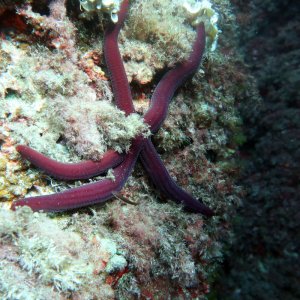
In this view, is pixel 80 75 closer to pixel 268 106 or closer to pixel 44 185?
pixel 44 185

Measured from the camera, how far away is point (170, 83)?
482 cm

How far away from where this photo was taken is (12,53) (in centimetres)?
403

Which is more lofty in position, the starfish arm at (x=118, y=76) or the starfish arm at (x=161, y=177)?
the starfish arm at (x=118, y=76)

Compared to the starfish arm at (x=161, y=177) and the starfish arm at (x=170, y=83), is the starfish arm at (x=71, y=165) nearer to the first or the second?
the starfish arm at (x=161, y=177)

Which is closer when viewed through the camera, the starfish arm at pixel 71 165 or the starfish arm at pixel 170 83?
the starfish arm at pixel 71 165

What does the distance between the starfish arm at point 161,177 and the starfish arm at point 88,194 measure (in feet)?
0.64

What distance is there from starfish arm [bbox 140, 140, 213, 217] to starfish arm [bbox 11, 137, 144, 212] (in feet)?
0.64

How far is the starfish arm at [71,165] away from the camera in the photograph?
345 cm

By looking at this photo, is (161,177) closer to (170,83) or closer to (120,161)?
(120,161)

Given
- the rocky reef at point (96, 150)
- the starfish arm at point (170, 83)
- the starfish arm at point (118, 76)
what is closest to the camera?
the rocky reef at point (96, 150)

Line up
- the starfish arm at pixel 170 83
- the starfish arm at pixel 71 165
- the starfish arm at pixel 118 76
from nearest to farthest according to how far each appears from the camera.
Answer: the starfish arm at pixel 71 165 → the starfish arm at pixel 118 76 → the starfish arm at pixel 170 83

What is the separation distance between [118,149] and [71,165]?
2.22 ft

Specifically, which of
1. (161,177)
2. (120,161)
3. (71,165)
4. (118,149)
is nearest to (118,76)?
(118,149)

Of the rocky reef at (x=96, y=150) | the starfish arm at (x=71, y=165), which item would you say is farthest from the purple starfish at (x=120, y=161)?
the rocky reef at (x=96, y=150)
